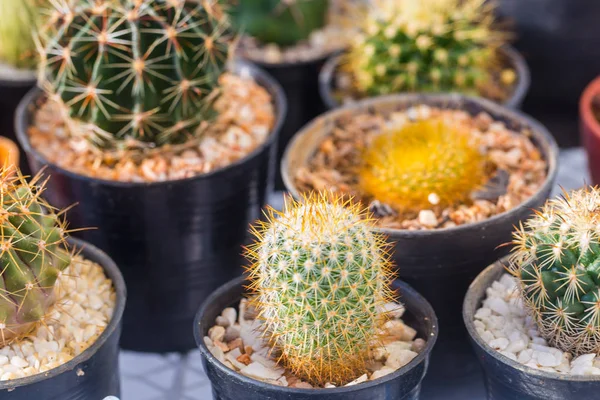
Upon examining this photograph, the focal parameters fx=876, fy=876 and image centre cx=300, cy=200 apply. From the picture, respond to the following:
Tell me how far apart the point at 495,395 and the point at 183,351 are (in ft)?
2.14

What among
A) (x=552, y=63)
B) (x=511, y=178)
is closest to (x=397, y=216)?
(x=511, y=178)

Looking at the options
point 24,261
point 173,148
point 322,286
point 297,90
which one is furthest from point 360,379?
point 297,90

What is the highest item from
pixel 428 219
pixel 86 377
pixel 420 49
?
pixel 420 49

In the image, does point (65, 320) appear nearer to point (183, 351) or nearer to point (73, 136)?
point (183, 351)

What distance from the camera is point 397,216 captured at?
4.99 feet

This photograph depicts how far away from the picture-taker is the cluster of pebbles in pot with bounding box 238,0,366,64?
7.34 feet

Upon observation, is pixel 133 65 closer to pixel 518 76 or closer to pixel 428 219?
pixel 428 219

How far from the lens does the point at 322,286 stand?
1.15m

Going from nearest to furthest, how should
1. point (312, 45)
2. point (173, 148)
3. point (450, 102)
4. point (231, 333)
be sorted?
1. point (231, 333)
2. point (173, 148)
3. point (450, 102)
4. point (312, 45)

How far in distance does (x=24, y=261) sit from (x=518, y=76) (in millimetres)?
1307

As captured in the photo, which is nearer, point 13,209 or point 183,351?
point 13,209

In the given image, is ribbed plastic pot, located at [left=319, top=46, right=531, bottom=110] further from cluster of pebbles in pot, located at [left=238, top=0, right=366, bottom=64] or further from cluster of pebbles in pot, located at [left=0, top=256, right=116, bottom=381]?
cluster of pebbles in pot, located at [left=0, top=256, right=116, bottom=381]

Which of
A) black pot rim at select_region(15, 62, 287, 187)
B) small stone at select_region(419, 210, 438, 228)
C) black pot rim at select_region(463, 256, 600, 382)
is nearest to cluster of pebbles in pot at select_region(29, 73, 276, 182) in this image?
black pot rim at select_region(15, 62, 287, 187)

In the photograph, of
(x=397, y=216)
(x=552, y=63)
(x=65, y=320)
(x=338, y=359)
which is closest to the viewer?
(x=338, y=359)
